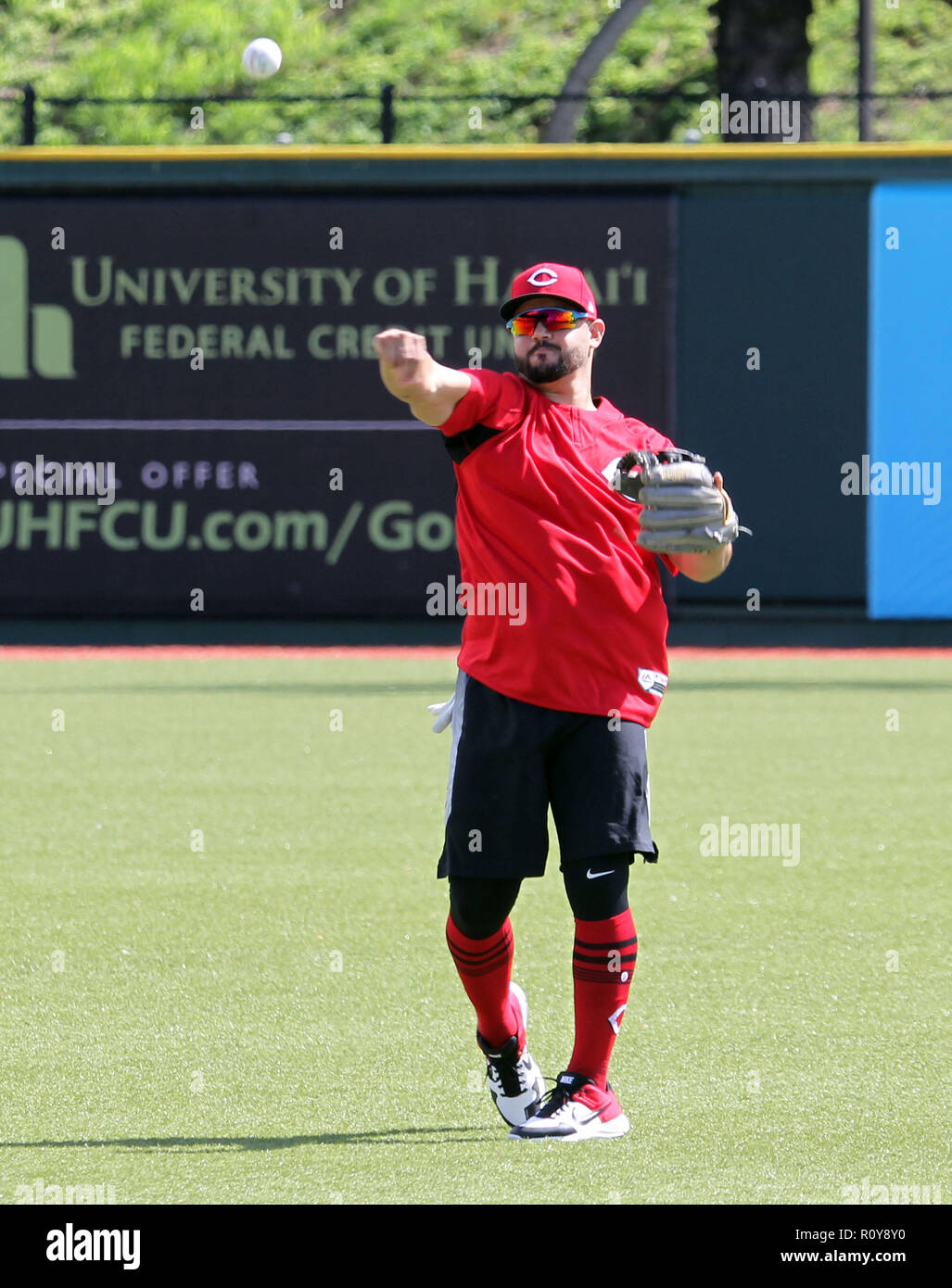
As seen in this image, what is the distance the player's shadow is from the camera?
213 inches

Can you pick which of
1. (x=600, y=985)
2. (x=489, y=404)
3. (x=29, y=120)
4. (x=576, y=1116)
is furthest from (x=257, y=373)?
(x=576, y=1116)

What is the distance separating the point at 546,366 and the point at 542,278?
0.72 feet

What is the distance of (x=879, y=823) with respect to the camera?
35.3ft

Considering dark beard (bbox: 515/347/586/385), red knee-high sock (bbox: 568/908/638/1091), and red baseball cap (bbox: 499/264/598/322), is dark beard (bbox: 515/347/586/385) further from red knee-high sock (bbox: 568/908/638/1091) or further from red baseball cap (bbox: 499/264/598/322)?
red knee-high sock (bbox: 568/908/638/1091)

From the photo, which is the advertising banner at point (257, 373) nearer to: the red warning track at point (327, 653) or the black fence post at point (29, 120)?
the red warning track at point (327, 653)

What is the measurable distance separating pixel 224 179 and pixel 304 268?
1.16 meters

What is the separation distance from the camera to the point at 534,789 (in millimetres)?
5539

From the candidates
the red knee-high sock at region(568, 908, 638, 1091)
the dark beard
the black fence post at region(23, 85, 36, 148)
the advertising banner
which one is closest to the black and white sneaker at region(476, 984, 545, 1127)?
the red knee-high sock at region(568, 908, 638, 1091)

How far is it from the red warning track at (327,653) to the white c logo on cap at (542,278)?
593 inches

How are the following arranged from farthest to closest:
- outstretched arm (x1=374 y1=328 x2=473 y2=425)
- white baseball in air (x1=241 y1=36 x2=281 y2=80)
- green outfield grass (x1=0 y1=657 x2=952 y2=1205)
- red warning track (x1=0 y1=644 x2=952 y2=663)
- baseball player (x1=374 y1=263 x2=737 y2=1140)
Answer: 1. white baseball in air (x1=241 y1=36 x2=281 y2=80)
2. red warning track (x1=0 y1=644 x2=952 y2=663)
3. baseball player (x1=374 y1=263 x2=737 y2=1140)
4. green outfield grass (x1=0 y1=657 x2=952 y2=1205)
5. outstretched arm (x1=374 y1=328 x2=473 y2=425)

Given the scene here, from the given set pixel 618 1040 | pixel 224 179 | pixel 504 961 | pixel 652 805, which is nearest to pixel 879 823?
pixel 652 805

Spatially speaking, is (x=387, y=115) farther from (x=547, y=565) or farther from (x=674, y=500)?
(x=674, y=500)

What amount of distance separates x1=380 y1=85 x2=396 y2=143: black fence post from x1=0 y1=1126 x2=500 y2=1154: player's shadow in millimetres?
16662

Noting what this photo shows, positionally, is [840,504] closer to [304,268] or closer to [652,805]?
[304,268]
